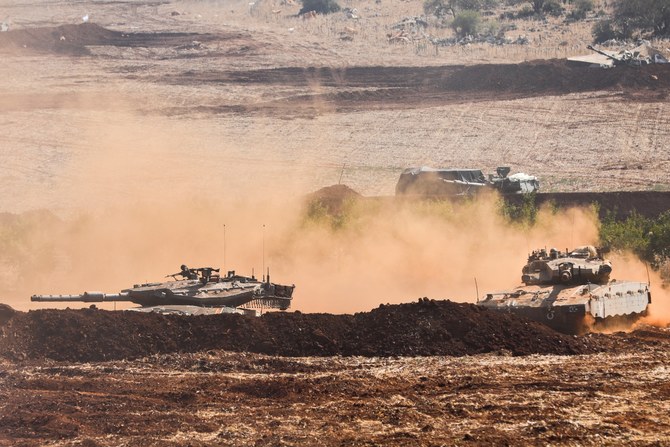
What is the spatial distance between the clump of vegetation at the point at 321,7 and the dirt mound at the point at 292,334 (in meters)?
63.0

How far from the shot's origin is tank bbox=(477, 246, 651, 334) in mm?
28203

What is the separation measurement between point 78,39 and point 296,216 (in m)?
39.0

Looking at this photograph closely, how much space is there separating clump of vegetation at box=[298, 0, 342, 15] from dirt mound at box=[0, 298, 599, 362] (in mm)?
63005

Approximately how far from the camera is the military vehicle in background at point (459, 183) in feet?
159

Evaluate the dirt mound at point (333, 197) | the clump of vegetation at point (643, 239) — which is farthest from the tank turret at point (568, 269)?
the dirt mound at point (333, 197)

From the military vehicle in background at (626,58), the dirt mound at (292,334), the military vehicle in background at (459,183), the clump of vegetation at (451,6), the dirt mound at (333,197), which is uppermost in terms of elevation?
the clump of vegetation at (451,6)

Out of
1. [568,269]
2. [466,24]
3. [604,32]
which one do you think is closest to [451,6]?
[466,24]

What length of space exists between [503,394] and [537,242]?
22276 mm

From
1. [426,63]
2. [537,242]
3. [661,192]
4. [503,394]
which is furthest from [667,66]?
[503,394]

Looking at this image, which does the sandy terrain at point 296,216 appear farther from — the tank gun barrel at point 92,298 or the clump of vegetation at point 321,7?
the tank gun barrel at point 92,298

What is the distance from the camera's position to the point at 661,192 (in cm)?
4578

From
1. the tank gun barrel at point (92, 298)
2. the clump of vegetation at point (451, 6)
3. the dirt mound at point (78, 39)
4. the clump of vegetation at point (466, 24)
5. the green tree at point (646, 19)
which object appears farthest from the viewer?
the clump of vegetation at point (451, 6)

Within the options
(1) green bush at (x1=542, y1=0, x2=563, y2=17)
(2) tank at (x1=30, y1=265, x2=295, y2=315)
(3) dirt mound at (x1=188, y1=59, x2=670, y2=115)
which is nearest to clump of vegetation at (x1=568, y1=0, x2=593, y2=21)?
(1) green bush at (x1=542, y1=0, x2=563, y2=17)

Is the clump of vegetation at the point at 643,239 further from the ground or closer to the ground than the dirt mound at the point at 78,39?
closer to the ground
